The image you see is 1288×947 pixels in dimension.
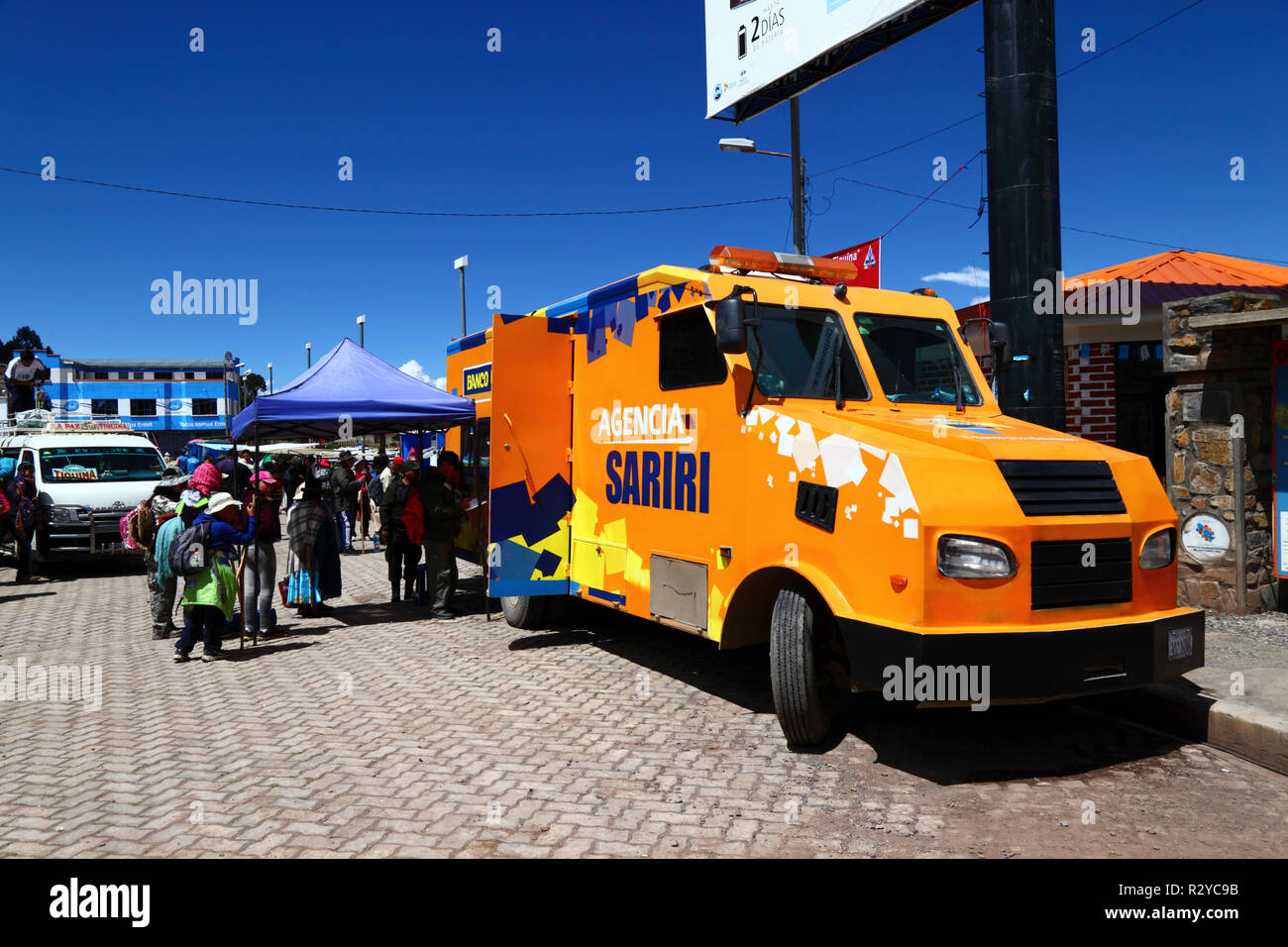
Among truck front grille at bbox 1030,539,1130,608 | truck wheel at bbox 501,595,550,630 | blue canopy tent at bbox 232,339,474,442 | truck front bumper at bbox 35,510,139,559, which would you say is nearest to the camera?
truck front grille at bbox 1030,539,1130,608

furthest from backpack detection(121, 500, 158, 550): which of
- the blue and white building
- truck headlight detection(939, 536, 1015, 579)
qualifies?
the blue and white building

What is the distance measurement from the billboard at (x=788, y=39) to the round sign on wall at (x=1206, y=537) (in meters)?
5.94

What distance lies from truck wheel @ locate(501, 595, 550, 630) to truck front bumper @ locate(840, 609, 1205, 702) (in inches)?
183

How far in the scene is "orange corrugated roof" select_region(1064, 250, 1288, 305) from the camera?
36.3ft

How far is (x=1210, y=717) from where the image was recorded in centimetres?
505

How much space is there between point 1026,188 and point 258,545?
8.01m

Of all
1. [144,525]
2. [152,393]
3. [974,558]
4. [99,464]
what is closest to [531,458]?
[974,558]

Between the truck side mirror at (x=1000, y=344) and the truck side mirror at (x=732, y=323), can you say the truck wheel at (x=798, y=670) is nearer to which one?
the truck side mirror at (x=732, y=323)

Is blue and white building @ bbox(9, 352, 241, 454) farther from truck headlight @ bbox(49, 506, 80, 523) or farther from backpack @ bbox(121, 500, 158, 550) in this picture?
backpack @ bbox(121, 500, 158, 550)

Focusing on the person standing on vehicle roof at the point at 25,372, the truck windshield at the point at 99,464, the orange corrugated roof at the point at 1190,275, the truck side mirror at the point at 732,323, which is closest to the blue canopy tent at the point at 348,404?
the truck side mirror at the point at 732,323

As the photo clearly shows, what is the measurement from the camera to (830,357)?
5.54m

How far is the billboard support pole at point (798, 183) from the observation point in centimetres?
1364

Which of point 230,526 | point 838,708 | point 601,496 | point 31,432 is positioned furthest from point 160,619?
point 31,432

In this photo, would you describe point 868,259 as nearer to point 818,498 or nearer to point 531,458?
point 531,458
